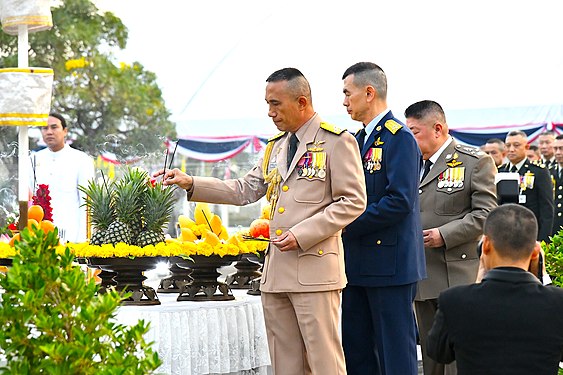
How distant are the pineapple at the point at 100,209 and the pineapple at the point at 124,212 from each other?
1.4 inches

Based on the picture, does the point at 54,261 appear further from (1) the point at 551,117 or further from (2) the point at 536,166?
(1) the point at 551,117

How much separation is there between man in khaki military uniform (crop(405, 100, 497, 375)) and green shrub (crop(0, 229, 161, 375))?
3.18 m

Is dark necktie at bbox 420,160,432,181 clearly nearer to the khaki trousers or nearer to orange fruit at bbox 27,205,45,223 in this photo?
the khaki trousers

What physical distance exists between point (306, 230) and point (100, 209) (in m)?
1.28

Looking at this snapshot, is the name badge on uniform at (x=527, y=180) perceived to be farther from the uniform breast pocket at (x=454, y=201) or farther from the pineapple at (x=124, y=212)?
the pineapple at (x=124, y=212)

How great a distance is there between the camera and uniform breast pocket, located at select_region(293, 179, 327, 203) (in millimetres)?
4965

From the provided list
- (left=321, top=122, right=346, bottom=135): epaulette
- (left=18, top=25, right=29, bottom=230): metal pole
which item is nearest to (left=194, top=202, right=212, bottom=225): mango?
(left=18, top=25, right=29, bottom=230): metal pole

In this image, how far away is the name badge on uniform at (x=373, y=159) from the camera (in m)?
5.47

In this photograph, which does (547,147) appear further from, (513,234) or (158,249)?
(513,234)

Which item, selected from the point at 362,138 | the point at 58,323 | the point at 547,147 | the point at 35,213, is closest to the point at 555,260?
the point at 362,138

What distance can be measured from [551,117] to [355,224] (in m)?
13.4

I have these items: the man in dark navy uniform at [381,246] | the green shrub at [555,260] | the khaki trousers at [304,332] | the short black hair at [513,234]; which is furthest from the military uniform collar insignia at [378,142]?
the short black hair at [513,234]

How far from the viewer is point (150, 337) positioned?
17.2 ft

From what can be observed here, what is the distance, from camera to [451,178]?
609 centimetres
